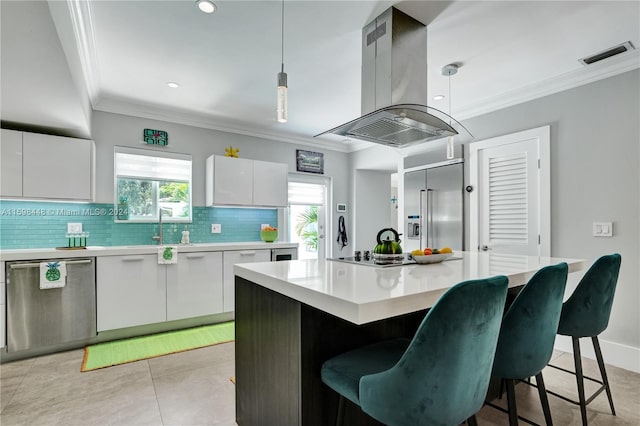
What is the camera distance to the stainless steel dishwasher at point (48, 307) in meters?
2.86

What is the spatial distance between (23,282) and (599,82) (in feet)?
17.5

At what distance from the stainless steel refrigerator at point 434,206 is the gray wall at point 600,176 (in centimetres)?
95

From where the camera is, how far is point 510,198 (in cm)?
357

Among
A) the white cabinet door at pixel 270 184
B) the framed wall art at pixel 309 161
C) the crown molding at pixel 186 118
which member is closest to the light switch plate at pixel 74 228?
the crown molding at pixel 186 118

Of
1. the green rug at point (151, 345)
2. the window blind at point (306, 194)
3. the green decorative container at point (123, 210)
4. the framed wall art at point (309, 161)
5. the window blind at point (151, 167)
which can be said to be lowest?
the green rug at point (151, 345)

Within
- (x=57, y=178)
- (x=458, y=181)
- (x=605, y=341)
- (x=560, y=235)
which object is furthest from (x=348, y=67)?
(x=605, y=341)

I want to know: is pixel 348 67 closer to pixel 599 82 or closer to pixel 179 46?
pixel 179 46

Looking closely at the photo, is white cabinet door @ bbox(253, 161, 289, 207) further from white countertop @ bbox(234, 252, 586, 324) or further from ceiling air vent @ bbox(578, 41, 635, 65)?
ceiling air vent @ bbox(578, 41, 635, 65)

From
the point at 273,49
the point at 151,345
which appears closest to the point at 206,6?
the point at 273,49

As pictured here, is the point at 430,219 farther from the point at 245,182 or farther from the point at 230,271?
the point at 230,271

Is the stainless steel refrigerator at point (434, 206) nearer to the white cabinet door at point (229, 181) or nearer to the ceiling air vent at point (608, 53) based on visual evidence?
the ceiling air vent at point (608, 53)

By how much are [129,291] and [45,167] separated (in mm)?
1430

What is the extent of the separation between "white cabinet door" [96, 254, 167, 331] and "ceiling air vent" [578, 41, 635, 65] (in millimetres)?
4405

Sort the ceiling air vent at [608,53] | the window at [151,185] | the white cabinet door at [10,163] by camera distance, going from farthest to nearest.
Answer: the window at [151,185] < the white cabinet door at [10,163] < the ceiling air vent at [608,53]
